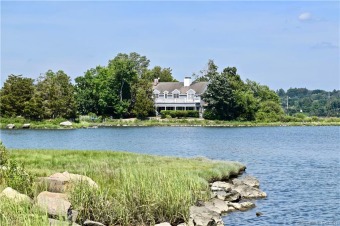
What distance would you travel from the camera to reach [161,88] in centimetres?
11788

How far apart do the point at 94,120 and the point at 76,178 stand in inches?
3286

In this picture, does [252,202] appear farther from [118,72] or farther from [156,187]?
[118,72]

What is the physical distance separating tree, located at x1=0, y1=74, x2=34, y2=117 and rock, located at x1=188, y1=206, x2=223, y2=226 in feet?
247

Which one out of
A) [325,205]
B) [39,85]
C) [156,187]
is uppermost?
[39,85]

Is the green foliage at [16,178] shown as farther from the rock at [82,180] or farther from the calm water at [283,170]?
the calm water at [283,170]

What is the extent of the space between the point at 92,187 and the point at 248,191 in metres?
11.0

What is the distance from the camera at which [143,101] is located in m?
103

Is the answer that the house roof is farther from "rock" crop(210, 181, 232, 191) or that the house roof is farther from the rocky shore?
"rock" crop(210, 181, 232, 191)

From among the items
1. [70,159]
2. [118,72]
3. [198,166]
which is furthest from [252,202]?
[118,72]

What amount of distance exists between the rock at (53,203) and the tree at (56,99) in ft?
256

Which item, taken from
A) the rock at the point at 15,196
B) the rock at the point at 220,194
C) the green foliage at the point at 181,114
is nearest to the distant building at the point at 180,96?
the green foliage at the point at 181,114

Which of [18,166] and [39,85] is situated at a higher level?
[39,85]

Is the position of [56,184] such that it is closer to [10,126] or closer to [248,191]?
[248,191]

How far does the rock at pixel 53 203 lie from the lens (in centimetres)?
1541
